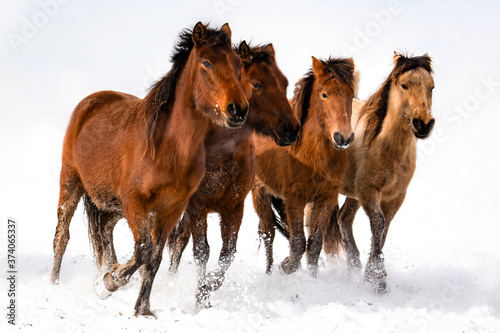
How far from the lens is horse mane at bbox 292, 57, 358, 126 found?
22.6 feet

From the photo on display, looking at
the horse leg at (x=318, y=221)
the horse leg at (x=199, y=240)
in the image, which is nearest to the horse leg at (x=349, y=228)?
the horse leg at (x=318, y=221)

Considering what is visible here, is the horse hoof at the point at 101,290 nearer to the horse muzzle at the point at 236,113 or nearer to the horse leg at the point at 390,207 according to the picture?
the horse muzzle at the point at 236,113

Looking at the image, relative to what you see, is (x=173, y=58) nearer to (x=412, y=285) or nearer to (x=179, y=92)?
(x=179, y=92)

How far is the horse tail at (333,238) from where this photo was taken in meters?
8.45

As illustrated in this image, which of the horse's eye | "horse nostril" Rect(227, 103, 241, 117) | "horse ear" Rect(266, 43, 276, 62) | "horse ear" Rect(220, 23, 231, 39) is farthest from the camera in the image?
"horse ear" Rect(266, 43, 276, 62)

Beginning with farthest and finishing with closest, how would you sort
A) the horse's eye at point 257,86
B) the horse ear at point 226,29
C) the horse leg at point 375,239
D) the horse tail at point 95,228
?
the horse leg at point 375,239
the horse tail at point 95,228
the horse's eye at point 257,86
the horse ear at point 226,29

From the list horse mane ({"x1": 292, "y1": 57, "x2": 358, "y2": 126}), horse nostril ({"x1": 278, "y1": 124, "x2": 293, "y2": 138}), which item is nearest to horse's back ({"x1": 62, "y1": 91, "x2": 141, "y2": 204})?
horse nostril ({"x1": 278, "y1": 124, "x2": 293, "y2": 138})

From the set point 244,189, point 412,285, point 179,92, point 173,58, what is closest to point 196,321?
point 244,189

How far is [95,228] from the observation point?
7.01 meters

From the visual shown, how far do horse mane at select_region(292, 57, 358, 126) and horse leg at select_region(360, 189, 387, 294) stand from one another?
1281 mm

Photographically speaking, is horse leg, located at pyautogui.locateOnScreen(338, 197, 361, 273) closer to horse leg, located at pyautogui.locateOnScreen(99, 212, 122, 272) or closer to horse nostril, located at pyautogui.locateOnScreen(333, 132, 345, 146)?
horse nostril, located at pyautogui.locateOnScreen(333, 132, 345, 146)

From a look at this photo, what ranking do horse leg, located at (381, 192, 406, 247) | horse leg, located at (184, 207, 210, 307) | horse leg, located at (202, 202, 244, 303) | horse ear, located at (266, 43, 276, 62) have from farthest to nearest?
horse leg, located at (381, 192, 406, 247) < horse ear, located at (266, 43, 276, 62) < horse leg, located at (184, 207, 210, 307) < horse leg, located at (202, 202, 244, 303)

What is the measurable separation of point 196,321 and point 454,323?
2.53m

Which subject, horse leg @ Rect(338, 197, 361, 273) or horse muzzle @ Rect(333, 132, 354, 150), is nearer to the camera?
horse muzzle @ Rect(333, 132, 354, 150)
